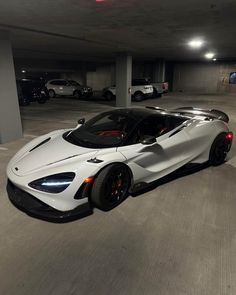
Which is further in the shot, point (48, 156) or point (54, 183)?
point (48, 156)

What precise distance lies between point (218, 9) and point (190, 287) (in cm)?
470

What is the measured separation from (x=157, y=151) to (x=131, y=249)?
144 cm

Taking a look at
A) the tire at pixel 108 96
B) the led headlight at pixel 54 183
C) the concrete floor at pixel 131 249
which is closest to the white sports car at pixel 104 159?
the led headlight at pixel 54 183

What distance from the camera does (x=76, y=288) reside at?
192 centimetres

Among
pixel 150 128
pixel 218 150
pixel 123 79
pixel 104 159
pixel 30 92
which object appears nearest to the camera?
pixel 104 159

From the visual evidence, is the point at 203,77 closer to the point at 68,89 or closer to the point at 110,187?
the point at 68,89

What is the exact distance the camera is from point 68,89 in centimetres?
1769

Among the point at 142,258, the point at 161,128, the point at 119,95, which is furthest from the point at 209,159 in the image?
the point at 119,95

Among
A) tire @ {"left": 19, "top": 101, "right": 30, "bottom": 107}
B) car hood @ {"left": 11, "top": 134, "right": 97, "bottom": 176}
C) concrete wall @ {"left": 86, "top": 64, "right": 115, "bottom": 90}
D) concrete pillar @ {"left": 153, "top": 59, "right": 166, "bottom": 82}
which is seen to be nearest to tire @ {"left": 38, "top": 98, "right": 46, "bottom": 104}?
tire @ {"left": 19, "top": 101, "right": 30, "bottom": 107}

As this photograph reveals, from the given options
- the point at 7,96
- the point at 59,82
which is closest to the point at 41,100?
the point at 59,82

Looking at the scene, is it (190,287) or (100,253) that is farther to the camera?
(100,253)

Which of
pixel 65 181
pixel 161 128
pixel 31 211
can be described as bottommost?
pixel 31 211

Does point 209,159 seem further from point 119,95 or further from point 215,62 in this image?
point 215,62

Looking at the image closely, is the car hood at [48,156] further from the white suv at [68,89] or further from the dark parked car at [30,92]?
the white suv at [68,89]
